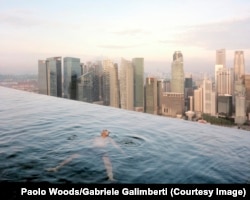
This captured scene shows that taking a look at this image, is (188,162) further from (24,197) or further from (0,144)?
(0,144)

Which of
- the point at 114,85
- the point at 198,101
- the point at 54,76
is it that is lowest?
the point at 198,101

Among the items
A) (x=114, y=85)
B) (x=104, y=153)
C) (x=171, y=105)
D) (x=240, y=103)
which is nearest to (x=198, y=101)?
(x=171, y=105)

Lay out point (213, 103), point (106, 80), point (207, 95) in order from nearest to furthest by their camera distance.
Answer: point (106, 80)
point (213, 103)
point (207, 95)

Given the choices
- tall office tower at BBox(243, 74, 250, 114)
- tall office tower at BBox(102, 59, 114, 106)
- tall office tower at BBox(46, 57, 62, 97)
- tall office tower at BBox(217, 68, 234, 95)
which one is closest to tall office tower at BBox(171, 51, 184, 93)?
tall office tower at BBox(217, 68, 234, 95)

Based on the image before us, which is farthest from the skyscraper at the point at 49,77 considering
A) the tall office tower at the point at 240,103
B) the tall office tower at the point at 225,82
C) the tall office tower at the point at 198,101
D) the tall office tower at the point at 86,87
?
the tall office tower at the point at 225,82

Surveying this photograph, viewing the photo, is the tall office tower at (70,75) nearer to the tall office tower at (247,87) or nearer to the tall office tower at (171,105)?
the tall office tower at (171,105)

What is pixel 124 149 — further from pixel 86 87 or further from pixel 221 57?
pixel 221 57

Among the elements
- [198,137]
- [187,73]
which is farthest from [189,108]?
[198,137]
